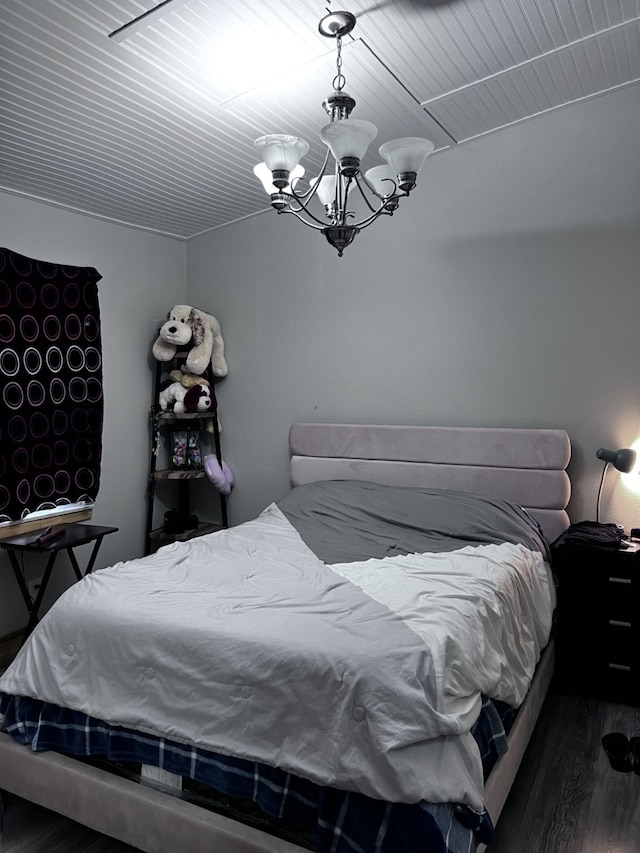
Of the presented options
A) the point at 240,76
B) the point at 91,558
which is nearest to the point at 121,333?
the point at 91,558

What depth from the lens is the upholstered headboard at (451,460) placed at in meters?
3.19

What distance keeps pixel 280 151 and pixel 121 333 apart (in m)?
2.20

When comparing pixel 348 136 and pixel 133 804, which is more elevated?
pixel 348 136

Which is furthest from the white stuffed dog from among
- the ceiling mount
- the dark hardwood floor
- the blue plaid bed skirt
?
the dark hardwood floor

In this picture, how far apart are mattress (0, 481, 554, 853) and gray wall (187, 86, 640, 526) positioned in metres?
1.05

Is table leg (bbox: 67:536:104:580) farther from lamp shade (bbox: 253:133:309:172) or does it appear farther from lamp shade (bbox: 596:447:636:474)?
lamp shade (bbox: 596:447:636:474)

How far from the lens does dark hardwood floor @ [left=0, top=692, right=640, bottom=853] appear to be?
1888mm

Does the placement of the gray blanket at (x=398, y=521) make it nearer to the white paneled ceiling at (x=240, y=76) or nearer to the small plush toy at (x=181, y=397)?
the small plush toy at (x=181, y=397)

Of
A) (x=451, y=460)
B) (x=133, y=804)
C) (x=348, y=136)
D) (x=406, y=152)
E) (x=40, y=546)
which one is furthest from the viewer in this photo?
(x=451, y=460)

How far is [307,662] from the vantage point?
1.64 meters

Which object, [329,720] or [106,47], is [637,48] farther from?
[329,720]

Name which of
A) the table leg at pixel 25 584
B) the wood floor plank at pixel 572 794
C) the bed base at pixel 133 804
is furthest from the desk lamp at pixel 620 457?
the table leg at pixel 25 584

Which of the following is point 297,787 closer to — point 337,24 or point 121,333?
point 337,24

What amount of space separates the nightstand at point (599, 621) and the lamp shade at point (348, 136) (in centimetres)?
194
